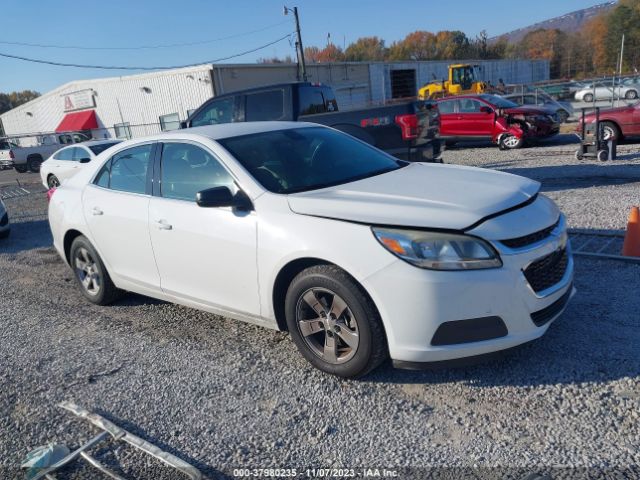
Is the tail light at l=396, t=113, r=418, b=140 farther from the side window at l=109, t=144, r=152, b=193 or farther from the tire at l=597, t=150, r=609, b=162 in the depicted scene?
the side window at l=109, t=144, r=152, b=193

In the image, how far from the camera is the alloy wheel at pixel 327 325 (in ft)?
11.1

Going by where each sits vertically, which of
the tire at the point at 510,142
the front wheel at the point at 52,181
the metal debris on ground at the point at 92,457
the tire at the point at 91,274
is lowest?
the tire at the point at 510,142

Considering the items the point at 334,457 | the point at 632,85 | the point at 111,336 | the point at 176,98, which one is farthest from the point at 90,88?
the point at 334,457

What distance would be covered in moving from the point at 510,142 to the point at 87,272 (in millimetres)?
12694

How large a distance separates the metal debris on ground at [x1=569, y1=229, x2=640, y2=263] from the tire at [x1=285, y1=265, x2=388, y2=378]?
3.07m

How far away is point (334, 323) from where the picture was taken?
3441 millimetres

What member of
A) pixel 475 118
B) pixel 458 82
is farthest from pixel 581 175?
pixel 458 82

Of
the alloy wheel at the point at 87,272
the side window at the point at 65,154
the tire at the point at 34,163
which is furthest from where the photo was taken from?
the tire at the point at 34,163

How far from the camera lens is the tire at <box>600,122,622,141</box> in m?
12.8

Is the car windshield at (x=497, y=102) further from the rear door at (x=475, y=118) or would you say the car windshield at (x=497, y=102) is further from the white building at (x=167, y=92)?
the white building at (x=167, y=92)

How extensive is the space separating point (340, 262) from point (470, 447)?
122cm

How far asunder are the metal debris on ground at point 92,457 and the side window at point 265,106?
272 inches

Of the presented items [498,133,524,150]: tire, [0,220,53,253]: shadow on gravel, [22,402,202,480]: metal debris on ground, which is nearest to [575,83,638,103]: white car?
[498,133,524,150]: tire

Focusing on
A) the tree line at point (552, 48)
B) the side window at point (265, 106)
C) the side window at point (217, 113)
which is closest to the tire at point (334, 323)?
the side window at point (265, 106)
